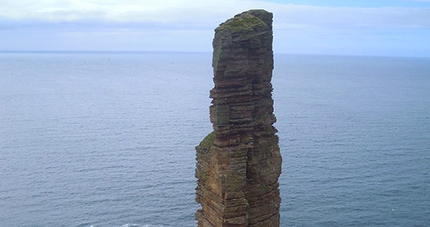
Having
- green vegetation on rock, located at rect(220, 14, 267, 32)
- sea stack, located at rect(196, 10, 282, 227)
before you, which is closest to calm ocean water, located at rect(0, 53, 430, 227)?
sea stack, located at rect(196, 10, 282, 227)

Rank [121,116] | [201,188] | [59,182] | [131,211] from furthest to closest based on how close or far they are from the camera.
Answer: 1. [121,116]
2. [59,182]
3. [131,211]
4. [201,188]

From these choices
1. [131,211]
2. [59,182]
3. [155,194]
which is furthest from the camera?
[59,182]

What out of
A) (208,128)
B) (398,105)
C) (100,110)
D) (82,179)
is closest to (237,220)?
(82,179)

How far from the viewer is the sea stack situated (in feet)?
74.6

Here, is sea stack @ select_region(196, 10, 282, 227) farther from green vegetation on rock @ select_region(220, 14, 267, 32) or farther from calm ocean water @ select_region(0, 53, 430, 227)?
calm ocean water @ select_region(0, 53, 430, 227)

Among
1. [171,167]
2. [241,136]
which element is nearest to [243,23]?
[241,136]

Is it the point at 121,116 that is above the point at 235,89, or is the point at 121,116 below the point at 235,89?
below

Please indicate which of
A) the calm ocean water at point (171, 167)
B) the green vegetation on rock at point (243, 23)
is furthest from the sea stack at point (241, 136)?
the calm ocean water at point (171, 167)

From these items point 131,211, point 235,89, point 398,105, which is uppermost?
point 235,89

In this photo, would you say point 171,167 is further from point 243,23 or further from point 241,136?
point 243,23

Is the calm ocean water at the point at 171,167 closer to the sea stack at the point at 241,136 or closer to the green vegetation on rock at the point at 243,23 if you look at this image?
the sea stack at the point at 241,136

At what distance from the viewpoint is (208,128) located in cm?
12250

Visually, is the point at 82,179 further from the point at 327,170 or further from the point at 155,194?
the point at 327,170

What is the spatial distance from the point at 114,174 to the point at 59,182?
1010 centimetres
